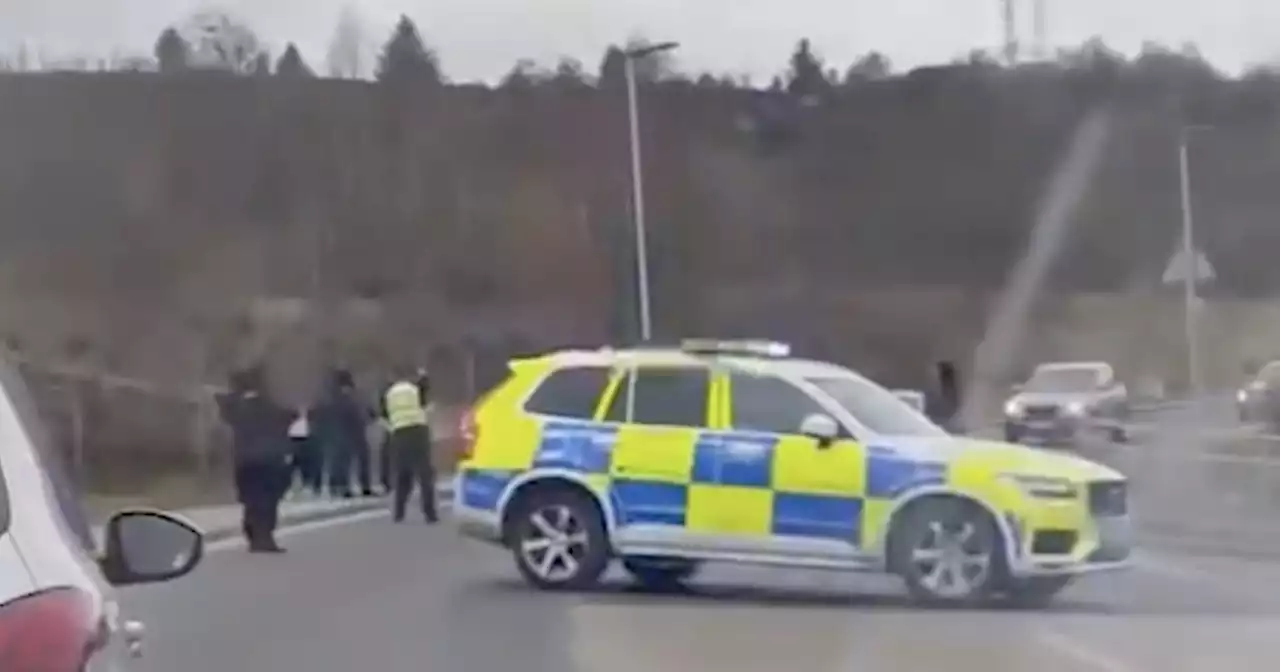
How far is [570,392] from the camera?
1773 centimetres

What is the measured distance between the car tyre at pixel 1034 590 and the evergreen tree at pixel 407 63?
5273cm

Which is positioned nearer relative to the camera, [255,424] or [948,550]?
[948,550]

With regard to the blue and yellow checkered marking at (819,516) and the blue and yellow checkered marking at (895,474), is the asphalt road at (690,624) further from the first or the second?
the blue and yellow checkered marking at (895,474)

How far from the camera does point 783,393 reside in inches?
673

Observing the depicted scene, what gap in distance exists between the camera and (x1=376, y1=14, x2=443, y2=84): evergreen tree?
227ft

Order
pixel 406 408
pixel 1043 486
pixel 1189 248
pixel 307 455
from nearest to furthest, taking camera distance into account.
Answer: pixel 1043 486 → pixel 406 408 → pixel 307 455 → pixel 1189 248

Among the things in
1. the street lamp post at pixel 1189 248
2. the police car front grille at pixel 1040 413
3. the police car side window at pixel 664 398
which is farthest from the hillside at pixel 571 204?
the police car side window at pixel 664 398

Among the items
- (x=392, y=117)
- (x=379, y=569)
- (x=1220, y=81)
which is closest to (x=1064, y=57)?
(x=1220, y=81)

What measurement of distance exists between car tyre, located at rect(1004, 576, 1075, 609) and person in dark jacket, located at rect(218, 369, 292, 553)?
737 cm

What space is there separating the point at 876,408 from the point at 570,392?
6.62 feet

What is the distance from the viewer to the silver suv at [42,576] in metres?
3.87

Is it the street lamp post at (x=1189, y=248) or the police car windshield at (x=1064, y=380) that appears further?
the street lamp post at (x=1189, y=248)

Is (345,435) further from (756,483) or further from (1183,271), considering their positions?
(1183,271)

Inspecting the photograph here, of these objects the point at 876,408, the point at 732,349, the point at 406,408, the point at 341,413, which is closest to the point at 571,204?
the point at 341,413
